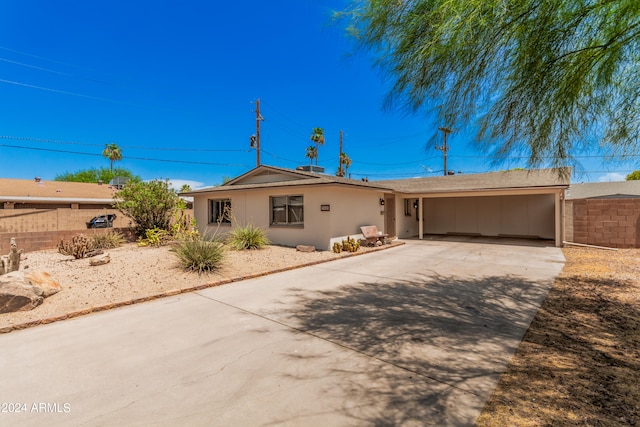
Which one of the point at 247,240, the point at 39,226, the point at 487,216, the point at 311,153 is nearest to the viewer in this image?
the point at 247,240

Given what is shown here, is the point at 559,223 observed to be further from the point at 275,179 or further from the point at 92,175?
the point at 92,175

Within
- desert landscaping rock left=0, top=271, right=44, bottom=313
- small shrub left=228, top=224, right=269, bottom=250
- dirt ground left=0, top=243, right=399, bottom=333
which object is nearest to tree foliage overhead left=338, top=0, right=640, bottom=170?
dirt ground left=0, top=243, right=399, bottom=333

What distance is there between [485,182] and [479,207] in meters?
2.81

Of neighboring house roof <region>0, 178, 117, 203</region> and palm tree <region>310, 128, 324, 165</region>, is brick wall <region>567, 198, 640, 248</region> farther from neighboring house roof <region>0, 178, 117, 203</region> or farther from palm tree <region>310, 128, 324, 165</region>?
palm tree <region>310, 128, 324, 165</region>

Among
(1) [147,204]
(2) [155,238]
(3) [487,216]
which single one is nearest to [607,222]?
(3) [487,216]

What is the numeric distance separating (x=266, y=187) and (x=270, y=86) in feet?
32.3

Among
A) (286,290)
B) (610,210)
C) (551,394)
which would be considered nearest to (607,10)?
(551,394)

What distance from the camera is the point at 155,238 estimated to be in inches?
487

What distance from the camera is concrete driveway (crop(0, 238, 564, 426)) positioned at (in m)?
2.34

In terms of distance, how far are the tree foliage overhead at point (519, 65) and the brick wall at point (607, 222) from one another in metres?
9.94

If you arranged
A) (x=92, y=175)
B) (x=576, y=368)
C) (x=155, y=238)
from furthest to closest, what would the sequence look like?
(x=92, y=175)
(x=155, y=238)
(x=576, y=368)

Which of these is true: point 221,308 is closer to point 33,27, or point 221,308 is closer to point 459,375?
point 459,375

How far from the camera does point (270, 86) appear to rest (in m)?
19.0

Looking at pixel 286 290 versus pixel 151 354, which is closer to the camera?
pixel 151 354
